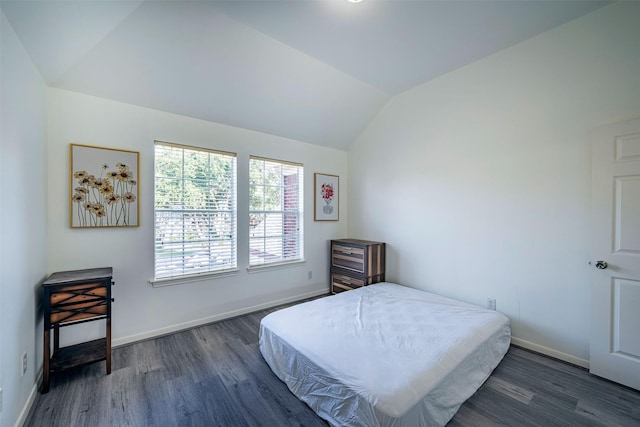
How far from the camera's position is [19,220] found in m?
1.64

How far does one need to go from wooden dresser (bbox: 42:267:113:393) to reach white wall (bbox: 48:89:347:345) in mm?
296

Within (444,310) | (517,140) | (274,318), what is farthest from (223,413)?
(517,140)

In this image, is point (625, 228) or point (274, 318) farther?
point (274, 318)

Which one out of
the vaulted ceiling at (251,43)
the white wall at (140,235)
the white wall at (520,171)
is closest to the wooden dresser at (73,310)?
the white wall at (140,235)

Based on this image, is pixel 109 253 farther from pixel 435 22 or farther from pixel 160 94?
pixel 435 22

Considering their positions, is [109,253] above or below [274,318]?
above

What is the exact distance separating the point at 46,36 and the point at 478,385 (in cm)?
395

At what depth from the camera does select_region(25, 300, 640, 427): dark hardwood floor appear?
5.41ft

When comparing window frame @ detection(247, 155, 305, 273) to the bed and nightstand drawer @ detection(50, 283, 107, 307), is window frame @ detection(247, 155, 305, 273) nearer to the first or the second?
the bed

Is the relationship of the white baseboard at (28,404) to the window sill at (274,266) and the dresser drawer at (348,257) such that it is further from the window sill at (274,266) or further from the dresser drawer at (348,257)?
the dresser drawer at (348,257)

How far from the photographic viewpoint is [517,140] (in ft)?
8.42

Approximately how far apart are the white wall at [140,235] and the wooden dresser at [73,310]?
30 cm

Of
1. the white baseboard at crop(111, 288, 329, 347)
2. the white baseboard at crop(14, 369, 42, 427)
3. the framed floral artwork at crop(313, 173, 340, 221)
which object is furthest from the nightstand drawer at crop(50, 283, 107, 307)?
the framed floral artwork at crop(313, 173, 340, 221)

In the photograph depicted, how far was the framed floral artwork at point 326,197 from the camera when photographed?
407 cm
